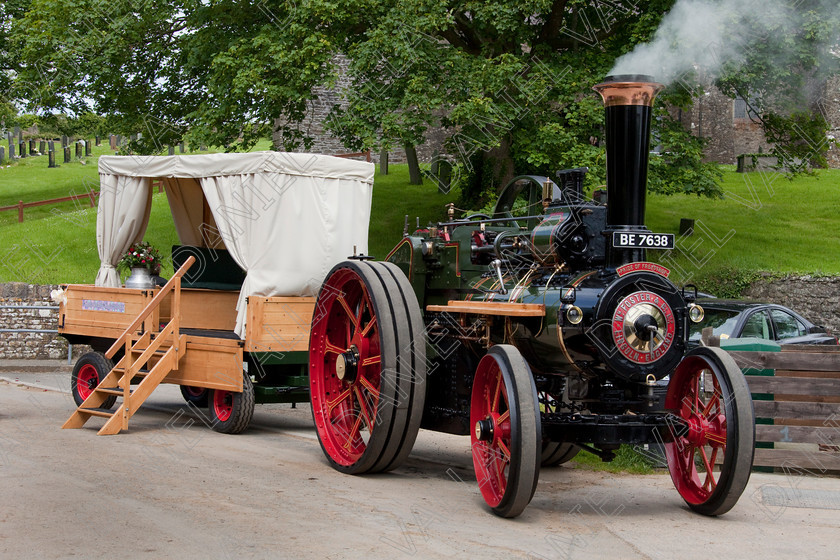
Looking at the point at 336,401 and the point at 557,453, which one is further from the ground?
the point at 336,401

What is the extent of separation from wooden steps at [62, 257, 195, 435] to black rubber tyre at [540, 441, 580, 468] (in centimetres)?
405

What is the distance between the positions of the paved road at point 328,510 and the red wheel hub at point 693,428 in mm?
207

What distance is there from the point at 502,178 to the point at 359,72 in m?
3.83

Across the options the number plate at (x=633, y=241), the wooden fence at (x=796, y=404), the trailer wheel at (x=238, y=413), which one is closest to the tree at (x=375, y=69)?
the trailer wheel at (x=238, y=413)

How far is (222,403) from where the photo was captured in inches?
401

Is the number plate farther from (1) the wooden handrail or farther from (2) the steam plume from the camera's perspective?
(1) the wooden handrail

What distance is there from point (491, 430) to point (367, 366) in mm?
1995

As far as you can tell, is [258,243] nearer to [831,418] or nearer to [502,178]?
[831,418]

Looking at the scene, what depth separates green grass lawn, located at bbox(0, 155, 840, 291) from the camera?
20.0 metres

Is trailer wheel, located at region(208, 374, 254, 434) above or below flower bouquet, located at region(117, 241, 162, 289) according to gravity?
below

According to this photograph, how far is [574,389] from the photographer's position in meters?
6.82

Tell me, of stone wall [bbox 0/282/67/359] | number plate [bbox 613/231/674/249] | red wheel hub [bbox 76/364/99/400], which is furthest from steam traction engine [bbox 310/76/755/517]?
stone wall [bbox 0/282/67/359]

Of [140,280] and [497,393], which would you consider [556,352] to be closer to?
[497,393]

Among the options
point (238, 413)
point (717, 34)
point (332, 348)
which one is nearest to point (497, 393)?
point (332, 348)
